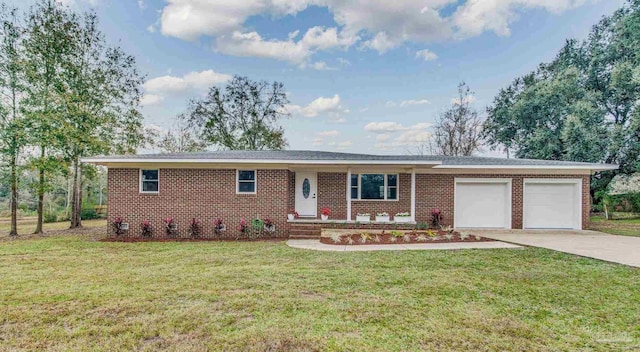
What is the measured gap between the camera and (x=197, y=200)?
11250mm

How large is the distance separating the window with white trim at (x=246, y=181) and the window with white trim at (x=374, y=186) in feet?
13.0

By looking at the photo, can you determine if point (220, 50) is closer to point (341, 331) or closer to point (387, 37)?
point (387, 37)

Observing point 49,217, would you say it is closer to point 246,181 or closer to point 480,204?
point 246,181

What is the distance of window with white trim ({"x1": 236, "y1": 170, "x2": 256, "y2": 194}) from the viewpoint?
1136cm

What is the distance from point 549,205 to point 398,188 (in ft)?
19.3

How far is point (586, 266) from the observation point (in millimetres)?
6664

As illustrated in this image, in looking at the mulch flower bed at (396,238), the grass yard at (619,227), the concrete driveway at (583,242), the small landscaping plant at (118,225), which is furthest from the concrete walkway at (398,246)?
the grass yard at (619,227)

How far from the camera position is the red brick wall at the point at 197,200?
11.2 meters

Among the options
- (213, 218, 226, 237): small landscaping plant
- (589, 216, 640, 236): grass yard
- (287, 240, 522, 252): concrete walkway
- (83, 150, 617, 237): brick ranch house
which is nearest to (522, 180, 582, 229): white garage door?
(83, 150, 617, 237): brick ranch house

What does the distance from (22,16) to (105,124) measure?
4874 mm

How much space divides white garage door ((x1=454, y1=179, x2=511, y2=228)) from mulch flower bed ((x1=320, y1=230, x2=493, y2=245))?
2812mm

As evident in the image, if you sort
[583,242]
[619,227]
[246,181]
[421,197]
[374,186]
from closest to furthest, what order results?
1. [583,242]
2. [246,181]
3. [421,197]
4. [374,186]
5. [619,227]

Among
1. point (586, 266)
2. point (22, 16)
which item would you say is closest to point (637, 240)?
point (586, 266)

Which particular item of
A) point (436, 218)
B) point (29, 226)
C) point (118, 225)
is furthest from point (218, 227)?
point (29, 226)
